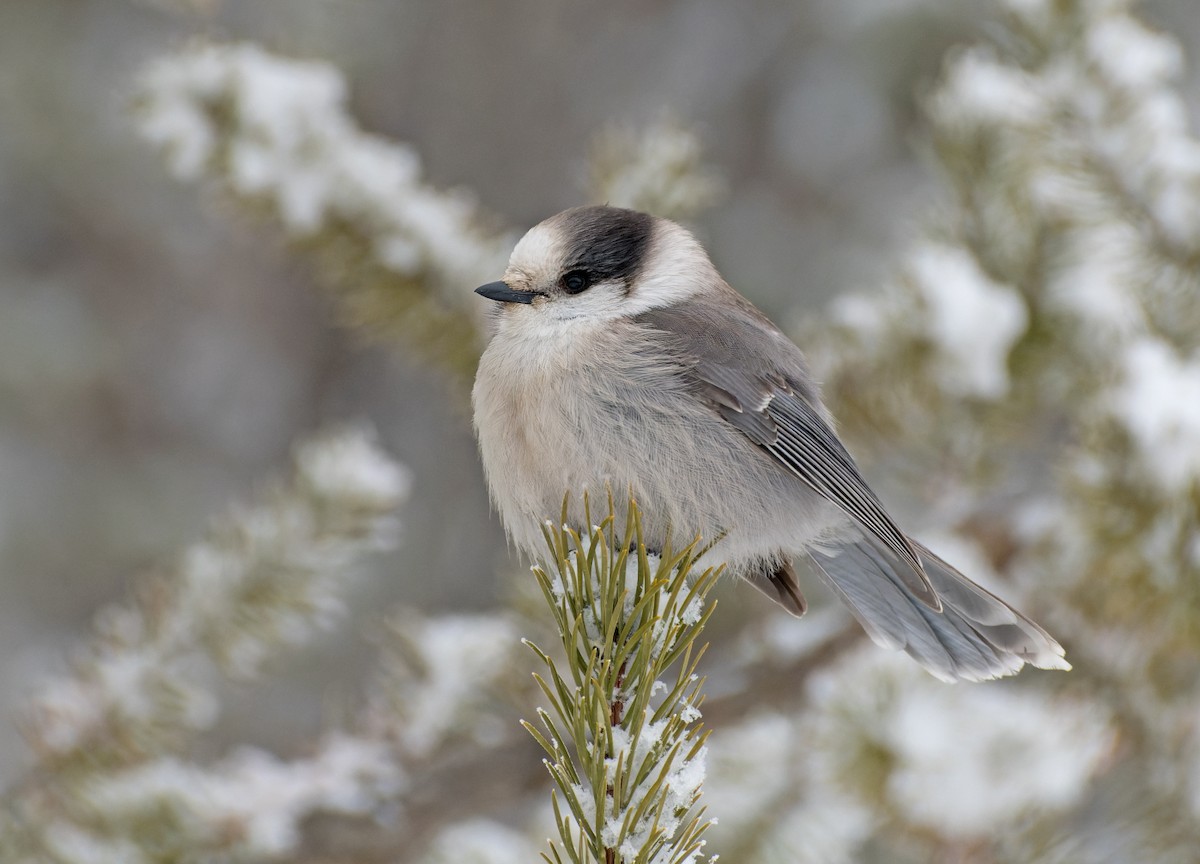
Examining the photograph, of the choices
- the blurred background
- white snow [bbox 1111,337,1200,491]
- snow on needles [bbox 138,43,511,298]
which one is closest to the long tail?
white snow [bbox 1111,337,1200,491]

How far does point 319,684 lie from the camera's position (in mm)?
3877

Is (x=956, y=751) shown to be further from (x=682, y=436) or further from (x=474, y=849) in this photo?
(x=474, y=849)

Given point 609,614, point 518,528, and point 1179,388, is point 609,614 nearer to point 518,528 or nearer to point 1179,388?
point 518,528

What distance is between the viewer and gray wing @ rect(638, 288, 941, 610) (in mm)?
1641

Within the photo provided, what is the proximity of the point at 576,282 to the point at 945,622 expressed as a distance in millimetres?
762

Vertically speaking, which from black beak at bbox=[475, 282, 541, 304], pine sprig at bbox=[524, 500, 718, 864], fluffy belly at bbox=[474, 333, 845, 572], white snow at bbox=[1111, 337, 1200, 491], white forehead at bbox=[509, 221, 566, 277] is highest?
white forehead at bbox=[509, 221, 566, 277]

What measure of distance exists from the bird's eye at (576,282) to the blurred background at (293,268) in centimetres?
198

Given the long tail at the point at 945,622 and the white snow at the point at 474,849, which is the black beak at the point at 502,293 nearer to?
the long tail at the point at 945,622

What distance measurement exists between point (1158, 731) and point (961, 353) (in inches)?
23.0

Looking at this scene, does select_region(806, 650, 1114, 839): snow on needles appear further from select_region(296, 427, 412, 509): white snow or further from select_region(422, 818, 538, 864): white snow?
select_region(296, 427, 412, 509): white snow

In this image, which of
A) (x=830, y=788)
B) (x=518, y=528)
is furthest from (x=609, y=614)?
(x=830, y=788)

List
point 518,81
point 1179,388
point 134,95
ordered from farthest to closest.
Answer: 1. point 518,81
2. point 134,95
3. point 1179,388

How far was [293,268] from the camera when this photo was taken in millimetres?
3543

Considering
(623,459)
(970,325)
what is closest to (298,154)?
(623,459)
